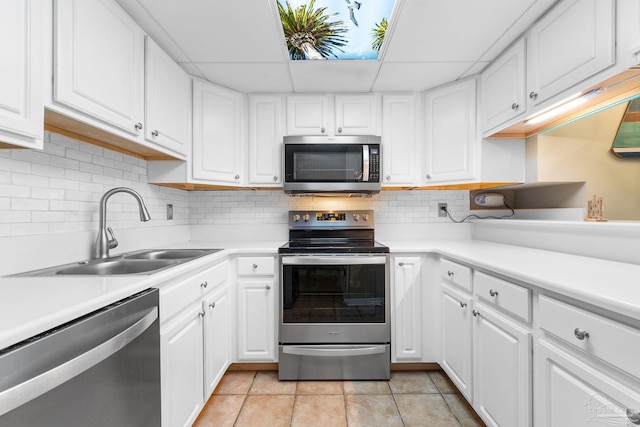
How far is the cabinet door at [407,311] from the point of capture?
2047mm

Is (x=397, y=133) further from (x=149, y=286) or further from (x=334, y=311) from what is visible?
(x=149, y=286)

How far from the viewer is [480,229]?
248 cm

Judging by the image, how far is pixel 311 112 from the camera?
2342 millimetres

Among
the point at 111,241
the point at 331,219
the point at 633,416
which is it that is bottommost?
the point at 633,416

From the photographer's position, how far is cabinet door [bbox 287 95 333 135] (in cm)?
234

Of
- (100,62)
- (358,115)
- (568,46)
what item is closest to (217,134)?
(100,62)

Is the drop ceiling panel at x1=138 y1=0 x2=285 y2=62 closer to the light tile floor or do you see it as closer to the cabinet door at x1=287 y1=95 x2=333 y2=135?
the cabinet door at x1=287 y1=95 x2=333 y2=135

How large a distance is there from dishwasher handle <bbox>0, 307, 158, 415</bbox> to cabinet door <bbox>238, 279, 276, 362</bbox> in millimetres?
1059

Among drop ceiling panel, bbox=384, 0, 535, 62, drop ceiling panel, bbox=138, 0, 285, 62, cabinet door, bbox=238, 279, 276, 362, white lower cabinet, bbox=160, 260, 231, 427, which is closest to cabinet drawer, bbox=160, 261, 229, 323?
white lower cabinet, bbox=160, 260, 231, 427

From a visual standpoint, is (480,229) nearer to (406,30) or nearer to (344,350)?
(344,350)

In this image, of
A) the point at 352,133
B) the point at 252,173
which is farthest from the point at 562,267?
the point at 252,173

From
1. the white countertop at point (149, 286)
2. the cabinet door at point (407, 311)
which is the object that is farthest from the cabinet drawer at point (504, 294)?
the cabinet door at point (407, 311)

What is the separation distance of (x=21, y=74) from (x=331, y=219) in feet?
6.46

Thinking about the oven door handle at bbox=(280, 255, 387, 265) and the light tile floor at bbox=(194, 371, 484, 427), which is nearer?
the light tile floor at bbox=(194, 371, 484, 427)
